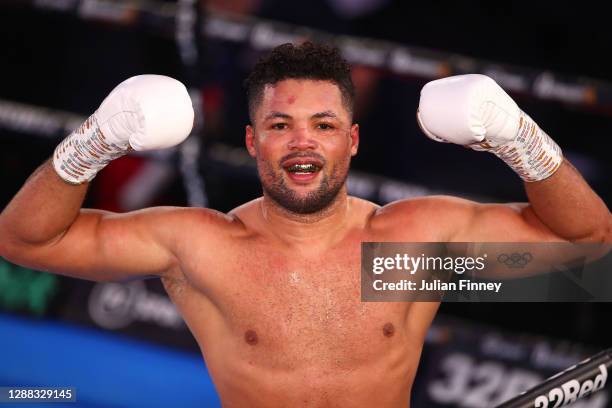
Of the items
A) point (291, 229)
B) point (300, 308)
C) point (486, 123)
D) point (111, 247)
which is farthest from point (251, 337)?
point (486, 123)

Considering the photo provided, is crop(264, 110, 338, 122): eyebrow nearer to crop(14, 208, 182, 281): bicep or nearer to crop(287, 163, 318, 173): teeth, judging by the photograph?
crop(287, 163, 318, 173): teeth

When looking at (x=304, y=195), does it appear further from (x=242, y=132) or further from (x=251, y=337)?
(x=242, y=132)

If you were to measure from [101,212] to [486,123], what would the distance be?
1.15m

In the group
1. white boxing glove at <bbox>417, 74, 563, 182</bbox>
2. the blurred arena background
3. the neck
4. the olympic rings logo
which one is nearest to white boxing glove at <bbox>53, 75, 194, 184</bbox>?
the neck

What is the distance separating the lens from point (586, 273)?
10.7ft

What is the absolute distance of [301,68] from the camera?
299cm

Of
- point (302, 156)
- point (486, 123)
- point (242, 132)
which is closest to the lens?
point (486, 123)

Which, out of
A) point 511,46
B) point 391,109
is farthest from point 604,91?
point 391,109

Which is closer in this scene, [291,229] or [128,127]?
[128,127]

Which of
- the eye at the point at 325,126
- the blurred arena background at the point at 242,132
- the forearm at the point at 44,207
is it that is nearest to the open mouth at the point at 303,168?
the eye at the point at 325,126

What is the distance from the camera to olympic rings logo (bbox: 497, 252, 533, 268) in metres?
3.00

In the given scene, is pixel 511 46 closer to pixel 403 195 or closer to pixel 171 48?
pixel 403 195

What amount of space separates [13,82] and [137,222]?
267cm

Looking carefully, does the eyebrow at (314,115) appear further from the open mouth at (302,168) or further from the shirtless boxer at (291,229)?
the open mouth at (302,168)
